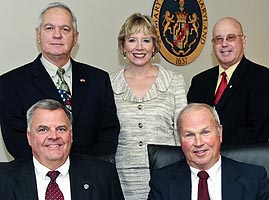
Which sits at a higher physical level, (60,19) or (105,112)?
(60,19)

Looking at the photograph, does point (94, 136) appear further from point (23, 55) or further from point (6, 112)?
point (23, 55)

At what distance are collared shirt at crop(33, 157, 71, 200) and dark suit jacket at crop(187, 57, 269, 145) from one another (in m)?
1.12

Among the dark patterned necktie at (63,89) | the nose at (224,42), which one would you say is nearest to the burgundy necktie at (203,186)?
the dark patterned necktie at (63,89)

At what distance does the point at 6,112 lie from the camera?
273 centimetres

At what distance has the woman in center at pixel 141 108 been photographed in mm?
3098

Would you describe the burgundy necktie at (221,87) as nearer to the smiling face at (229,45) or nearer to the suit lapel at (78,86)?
the smiling face at (229,45)

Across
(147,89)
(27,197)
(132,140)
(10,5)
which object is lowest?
(27,197)

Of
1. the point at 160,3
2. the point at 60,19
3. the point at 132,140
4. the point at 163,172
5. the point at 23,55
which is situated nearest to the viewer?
the point at 163,172

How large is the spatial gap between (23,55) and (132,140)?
884 millimetres

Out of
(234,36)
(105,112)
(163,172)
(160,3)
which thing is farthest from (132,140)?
(160,3)

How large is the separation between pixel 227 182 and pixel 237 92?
90 centimetres

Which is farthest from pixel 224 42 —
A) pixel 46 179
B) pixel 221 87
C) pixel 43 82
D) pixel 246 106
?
pixel 46 179

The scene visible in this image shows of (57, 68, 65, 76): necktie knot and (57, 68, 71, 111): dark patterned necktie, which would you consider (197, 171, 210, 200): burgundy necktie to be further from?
(57, 68, 65, 76): necktie knot

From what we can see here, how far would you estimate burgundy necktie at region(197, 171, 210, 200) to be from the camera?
2519 millimetres
